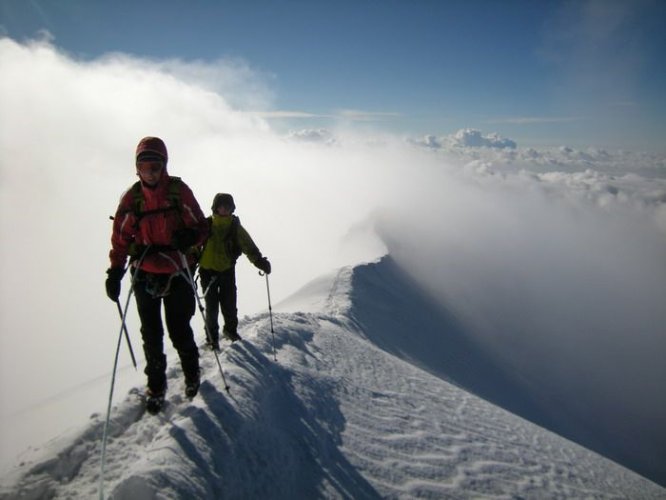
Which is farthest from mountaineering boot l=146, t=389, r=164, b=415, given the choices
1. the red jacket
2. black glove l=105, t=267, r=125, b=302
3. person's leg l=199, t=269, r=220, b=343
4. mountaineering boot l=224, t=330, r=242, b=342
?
mountaineering boot l=224, t=330, r=242, b=342

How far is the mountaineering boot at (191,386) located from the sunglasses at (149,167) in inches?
103

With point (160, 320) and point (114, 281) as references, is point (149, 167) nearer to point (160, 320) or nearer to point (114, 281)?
point (114, 281)

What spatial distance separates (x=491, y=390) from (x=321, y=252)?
3719 inches

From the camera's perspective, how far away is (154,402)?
472cm

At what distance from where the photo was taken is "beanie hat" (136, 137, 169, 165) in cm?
421

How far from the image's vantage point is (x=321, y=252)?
111 metres

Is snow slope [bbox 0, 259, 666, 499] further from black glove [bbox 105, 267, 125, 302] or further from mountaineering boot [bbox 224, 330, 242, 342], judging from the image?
black glove [bbox 105, 267, 125, 302]

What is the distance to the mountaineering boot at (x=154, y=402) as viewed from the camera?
4.70 m

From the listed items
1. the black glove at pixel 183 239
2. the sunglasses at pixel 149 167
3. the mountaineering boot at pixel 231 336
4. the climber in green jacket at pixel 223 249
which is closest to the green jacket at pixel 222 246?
the climber in green jacket at pixel 223 249

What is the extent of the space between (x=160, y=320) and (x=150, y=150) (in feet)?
6.79

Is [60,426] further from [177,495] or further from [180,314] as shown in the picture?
[177,495]

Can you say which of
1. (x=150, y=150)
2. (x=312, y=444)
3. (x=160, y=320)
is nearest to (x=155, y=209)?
(x=150, y=150)

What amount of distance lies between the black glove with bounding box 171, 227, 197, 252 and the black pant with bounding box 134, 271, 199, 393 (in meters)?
0.52

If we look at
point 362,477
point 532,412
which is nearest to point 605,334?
point 532,412
